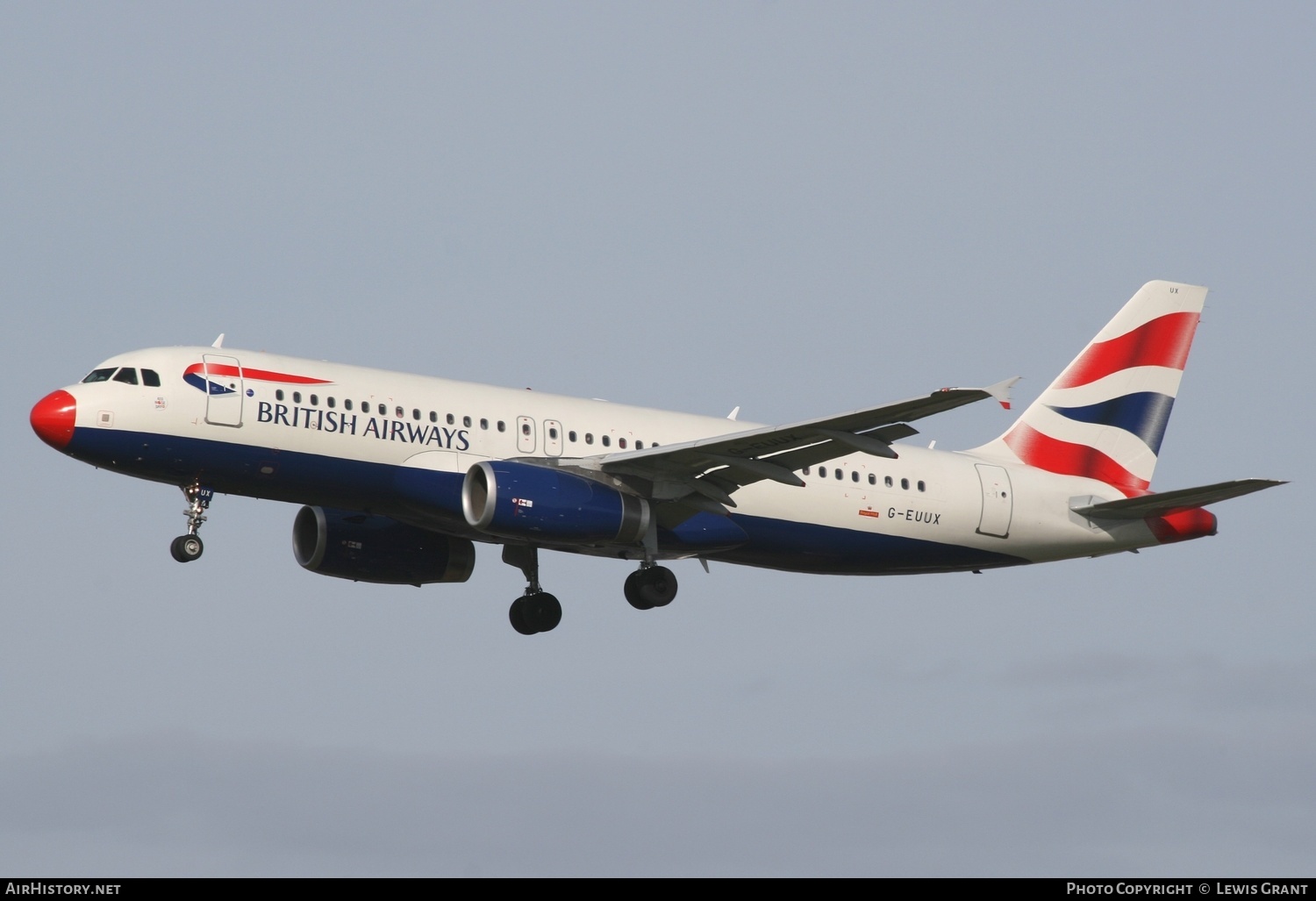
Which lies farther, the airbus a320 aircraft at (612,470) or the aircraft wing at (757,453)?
the airbus a320 aircraft at (612,470)

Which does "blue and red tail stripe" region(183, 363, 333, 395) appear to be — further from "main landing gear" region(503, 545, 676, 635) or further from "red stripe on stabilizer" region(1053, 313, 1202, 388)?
"red stripe on stabilizer" region(1053, 313, 1202, 388)

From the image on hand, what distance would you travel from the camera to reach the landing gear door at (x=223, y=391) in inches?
1468

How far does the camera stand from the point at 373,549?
4316cm

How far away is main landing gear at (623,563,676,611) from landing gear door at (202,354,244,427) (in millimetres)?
8906

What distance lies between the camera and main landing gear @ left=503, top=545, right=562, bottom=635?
144 feet

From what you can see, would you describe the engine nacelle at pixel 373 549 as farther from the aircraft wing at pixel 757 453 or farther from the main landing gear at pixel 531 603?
the aircraft wing at pixel 757 453

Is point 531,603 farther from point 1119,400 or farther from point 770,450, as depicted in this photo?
point 1119,400

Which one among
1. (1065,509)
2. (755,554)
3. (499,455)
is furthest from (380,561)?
(1065,509)

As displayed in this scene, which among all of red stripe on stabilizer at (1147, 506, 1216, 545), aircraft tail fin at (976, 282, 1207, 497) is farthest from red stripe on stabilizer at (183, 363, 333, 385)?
red stripe on stabilizer at (1147, 506, 1216, 545)

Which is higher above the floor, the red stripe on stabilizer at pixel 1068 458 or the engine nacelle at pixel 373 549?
the red stripe on stabilizer at pixel 1068 458

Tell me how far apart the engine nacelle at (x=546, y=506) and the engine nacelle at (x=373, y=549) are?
5072 millimetres

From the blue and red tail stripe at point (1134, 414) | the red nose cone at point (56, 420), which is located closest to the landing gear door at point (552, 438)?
the red nose cone at point (56, 420)

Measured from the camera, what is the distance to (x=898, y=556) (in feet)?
141

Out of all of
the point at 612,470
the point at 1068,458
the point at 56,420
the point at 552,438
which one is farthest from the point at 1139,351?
the point at 56,420
